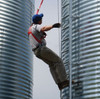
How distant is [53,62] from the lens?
37.2ft

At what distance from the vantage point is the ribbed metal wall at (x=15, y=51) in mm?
55375

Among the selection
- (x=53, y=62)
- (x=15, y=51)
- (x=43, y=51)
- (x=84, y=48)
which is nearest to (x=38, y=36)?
(x=43, y=51)

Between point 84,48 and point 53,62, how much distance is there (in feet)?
109

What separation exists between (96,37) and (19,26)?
20525 mm

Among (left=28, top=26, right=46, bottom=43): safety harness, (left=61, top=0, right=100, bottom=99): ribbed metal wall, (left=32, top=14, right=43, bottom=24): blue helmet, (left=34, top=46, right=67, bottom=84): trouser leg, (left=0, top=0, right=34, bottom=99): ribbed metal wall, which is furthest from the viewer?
(left=0, top=0, right=34, bottom=99): ribbed metal wall

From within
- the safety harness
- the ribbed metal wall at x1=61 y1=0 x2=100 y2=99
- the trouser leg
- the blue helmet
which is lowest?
the trouser leg

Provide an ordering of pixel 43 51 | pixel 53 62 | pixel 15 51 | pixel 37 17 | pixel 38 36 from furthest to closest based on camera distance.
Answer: pixel 15 51
pixel 53 62
pixel 43 51
pixel 38 36
pixel 37 17

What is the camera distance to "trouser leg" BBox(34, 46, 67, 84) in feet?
36.5

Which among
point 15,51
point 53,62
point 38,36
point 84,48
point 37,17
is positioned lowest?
point 53,62

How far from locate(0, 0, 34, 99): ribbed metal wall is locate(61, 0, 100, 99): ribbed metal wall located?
41.0 ft

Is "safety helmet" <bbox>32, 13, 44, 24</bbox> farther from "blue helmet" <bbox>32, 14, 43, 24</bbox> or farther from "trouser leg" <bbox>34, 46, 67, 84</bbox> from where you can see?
"trouser leg" <bbox>34, 46, 67, 84</bbox>

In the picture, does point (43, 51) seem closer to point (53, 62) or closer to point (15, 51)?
point (53, 62)

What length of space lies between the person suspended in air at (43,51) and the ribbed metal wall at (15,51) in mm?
42517

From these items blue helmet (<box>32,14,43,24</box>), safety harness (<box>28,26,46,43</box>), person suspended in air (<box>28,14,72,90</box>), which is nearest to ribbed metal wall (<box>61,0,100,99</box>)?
person suspended in air (<box>28,14,72,90</box>)
